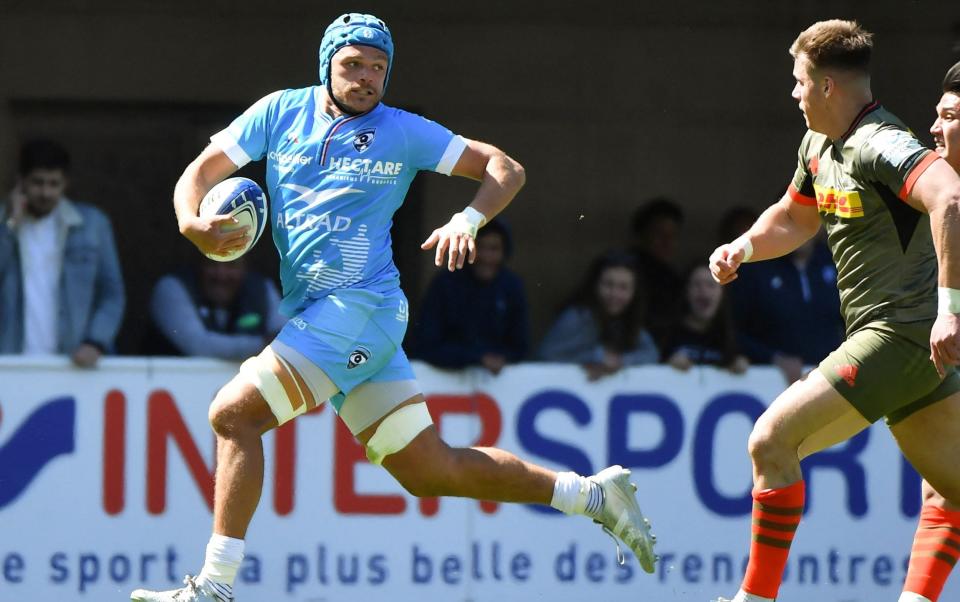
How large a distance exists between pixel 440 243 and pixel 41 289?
3.37 meters

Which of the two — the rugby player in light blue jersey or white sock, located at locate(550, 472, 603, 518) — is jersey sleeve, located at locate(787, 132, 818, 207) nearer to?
the rugby player in light blue jersey

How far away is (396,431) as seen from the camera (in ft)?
→ 19.6

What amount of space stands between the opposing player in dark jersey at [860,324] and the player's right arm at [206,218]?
182cm

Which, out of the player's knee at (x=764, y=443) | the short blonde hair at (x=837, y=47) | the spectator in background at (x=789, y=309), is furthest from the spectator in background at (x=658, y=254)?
the short blonde hair at (x=837, y=47)

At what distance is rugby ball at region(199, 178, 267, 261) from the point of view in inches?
224

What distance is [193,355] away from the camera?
8.41 m

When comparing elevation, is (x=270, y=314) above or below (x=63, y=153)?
below

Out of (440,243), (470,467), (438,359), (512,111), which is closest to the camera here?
(440,243)

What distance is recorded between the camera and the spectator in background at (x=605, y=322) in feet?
28.3

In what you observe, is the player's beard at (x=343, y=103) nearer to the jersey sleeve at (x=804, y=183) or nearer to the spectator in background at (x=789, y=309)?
the jersey sleeve at (x=804, y=183)

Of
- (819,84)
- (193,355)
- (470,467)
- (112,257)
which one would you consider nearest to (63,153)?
(112,257)

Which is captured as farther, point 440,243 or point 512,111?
point 512,111

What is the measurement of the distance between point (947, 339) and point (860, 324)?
545 millimetres

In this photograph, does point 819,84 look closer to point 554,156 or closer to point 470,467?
point 470,467
